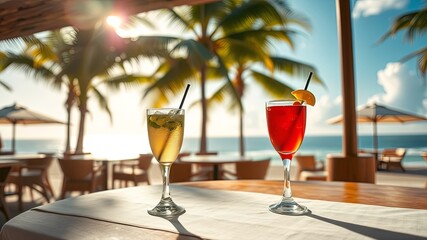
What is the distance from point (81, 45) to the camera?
8.00m

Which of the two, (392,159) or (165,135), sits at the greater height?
(165,135)

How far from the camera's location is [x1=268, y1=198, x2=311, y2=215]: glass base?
0.75 metres

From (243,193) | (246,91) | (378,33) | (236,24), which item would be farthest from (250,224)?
(378,33)

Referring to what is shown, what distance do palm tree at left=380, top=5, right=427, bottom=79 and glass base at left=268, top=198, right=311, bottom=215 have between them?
11.3m

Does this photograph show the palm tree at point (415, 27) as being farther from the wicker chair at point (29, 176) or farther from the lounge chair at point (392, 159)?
the wicker chair at point (29, 176)

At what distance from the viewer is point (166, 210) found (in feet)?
2.49

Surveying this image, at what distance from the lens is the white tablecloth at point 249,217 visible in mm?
602

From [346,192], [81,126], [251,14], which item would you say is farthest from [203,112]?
[346,192]

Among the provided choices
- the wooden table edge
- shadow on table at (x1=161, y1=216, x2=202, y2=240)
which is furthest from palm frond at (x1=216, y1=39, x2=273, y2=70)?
shadow on table at (x1=161, y1=216, x2=202, y2=240)

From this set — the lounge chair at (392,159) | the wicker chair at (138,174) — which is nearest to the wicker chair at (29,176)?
the wicker chair at (138,174)

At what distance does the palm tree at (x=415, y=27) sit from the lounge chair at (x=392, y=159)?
2809 millimetres

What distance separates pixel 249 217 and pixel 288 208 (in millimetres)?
106

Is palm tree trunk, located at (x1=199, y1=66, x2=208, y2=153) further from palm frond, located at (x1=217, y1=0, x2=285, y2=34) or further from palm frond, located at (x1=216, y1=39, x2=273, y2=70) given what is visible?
palm frond, located at (x1=217, y1=0, x2=285, y2=34)

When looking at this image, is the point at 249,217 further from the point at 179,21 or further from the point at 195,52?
the point at 179,21
